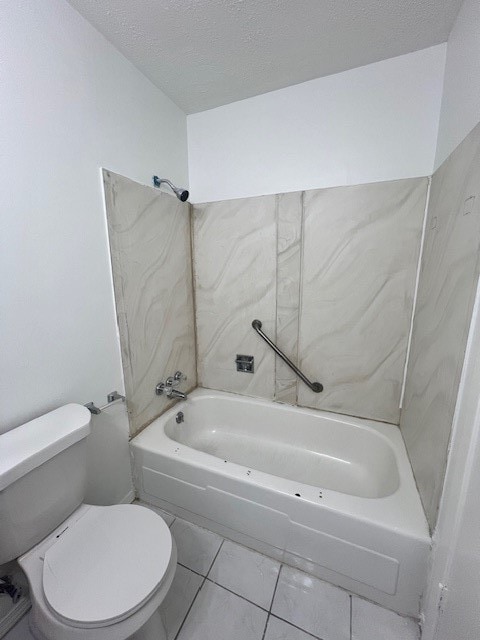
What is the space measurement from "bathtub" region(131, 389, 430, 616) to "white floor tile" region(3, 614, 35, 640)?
59 cm

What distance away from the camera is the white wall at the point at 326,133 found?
1.25m

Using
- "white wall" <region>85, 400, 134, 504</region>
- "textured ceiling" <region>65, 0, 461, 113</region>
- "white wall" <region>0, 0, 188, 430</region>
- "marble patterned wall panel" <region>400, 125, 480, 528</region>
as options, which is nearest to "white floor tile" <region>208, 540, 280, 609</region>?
"white wall" <region>85, 400, 134, 504</region>

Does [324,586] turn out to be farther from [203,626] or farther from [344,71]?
[344,71]

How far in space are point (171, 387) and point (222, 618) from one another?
105 cm

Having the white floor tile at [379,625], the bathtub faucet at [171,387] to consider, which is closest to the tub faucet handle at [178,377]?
the bathtub faucet at [171,387]

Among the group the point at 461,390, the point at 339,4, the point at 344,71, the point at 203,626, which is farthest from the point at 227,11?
the point at 203,626

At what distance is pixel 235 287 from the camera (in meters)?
1.76

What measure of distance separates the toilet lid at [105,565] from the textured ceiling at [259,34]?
1916 millimetres

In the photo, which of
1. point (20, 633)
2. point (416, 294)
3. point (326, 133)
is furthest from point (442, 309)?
point (20, 633)

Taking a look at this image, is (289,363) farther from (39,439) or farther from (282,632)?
(39,439)

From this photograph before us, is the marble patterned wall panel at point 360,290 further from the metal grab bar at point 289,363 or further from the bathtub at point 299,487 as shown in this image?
the bathtub at point 299,487

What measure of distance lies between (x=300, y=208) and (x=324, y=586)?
6.00 feet

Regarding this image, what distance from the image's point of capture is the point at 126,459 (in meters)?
1.43

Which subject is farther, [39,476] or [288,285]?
[288,285]
